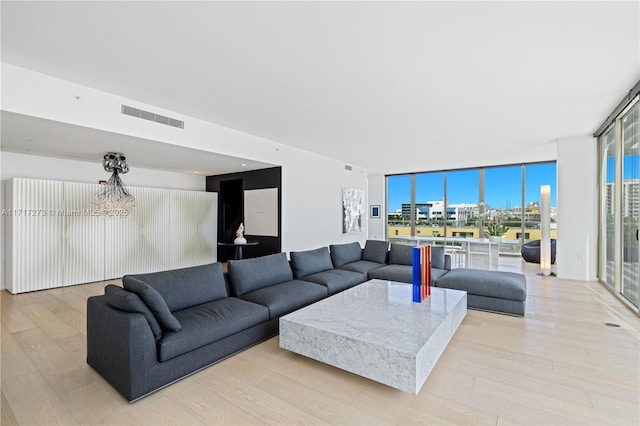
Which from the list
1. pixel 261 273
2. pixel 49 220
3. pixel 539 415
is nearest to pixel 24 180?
pixel 49 220

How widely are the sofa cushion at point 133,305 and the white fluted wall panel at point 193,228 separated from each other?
5.13 m

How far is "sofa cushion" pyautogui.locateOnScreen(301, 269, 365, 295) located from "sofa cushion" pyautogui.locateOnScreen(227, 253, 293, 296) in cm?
37

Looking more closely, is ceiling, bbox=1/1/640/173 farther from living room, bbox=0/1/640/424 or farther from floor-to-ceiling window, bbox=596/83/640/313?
floor-to-ceiling window, bbox=596/83/640/313

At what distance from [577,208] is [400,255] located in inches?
136

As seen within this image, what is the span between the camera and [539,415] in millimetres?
1922

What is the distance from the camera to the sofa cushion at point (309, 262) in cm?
435

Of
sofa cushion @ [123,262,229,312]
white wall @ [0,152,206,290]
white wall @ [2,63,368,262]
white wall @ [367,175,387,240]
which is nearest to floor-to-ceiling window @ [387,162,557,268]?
white wall @ [367,175,387,240]

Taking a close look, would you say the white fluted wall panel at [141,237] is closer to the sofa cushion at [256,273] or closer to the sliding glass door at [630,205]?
the sofa cushion at [256,273]

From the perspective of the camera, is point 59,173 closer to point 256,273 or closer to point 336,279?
point 256,273

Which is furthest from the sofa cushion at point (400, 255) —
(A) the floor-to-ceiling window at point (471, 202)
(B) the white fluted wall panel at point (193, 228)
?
(B) the white fluted wall panel at point (193, 228)

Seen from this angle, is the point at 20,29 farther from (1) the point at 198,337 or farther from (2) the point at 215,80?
(1) the point at 198,337

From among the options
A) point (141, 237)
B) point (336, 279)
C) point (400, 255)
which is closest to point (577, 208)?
point (400, 255)

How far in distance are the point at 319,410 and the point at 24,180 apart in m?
6.06

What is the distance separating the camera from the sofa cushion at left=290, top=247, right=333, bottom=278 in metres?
4.35
